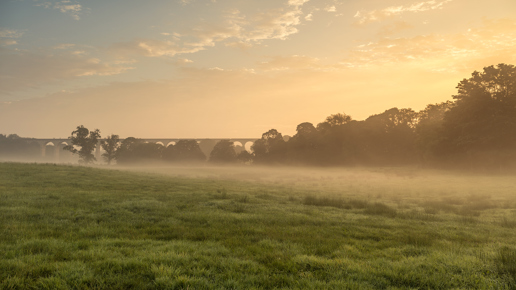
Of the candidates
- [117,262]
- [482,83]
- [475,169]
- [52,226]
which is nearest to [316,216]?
[117,262]

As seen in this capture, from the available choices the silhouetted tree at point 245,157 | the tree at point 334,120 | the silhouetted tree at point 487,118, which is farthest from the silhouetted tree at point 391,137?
the silhouetted tree at point 245,157

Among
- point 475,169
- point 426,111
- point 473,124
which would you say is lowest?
point 475,169

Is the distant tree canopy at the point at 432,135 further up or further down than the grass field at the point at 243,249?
further up

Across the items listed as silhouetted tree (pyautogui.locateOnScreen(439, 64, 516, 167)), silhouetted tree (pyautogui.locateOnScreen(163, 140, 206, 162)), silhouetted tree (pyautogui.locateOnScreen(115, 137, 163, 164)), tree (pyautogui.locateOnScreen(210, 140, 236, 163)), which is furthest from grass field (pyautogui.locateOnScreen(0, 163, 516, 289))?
silhouetted tree (pyautogui.locateOnScreen(115, 137, 163, 164))

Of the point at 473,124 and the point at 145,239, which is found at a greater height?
the point at 473,124

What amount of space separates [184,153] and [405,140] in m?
86.2

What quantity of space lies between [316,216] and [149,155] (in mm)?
119168

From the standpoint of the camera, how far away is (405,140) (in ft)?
244

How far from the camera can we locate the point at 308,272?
256 inches

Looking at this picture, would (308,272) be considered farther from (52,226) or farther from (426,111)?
(426,111)

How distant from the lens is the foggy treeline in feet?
149

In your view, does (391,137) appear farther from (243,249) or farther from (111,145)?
(111,145)

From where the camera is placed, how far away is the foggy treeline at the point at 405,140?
4556 cm

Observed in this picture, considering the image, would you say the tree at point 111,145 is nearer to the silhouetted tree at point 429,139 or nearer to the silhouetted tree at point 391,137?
the silhouetted tree at point 391,137
